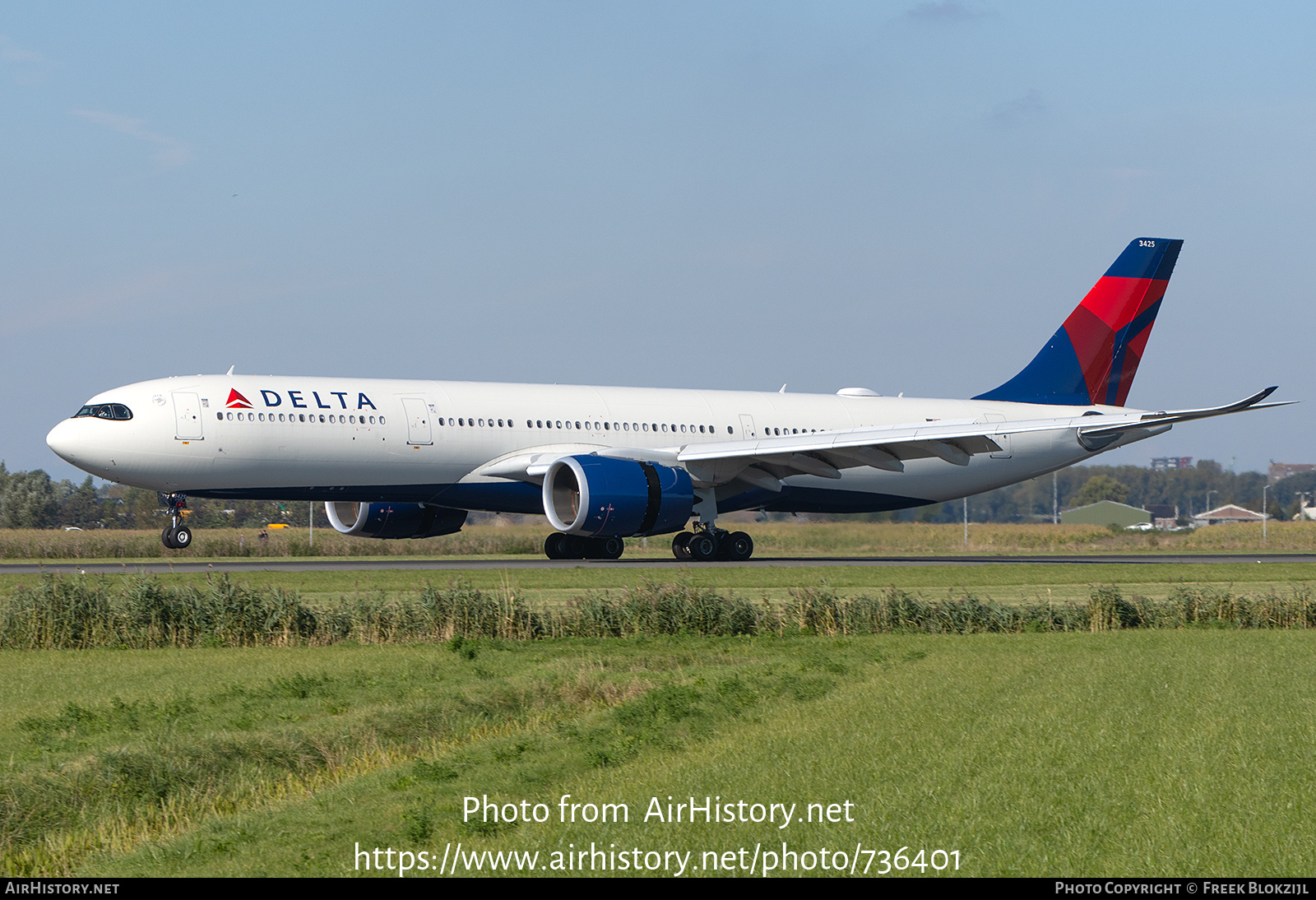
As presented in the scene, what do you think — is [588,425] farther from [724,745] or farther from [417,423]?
[724,745]

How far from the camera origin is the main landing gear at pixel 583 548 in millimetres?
33062

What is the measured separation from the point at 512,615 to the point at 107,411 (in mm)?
14691

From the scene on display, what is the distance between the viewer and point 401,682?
14.1 metres

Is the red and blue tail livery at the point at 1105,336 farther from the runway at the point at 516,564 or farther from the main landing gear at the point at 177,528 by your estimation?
the main landing gear at the point at 177,528

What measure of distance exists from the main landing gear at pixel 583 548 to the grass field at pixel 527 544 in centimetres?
216

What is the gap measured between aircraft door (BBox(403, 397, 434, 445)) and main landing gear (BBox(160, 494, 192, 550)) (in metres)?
5.20

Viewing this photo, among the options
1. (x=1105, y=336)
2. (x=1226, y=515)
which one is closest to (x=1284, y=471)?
(x=1226, y=515)

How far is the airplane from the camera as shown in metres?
28.7

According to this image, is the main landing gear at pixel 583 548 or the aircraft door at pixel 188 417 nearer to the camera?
the aircraft door at pixel 188 417

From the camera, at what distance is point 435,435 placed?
99.9 ft

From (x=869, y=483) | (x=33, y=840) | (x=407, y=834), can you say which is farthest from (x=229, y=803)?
(x=869, y=483)

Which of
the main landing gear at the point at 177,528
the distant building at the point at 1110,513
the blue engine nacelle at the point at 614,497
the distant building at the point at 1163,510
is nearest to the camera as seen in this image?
Result: the blue engine nacelle at the point at 614,497

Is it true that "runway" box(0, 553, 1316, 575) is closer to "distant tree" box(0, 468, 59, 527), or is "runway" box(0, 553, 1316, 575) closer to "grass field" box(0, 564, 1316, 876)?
"grass field" box(0, 564, 1316, 876)

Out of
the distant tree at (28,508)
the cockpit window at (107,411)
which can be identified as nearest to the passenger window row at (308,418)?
the cockpit window at (107,411)
